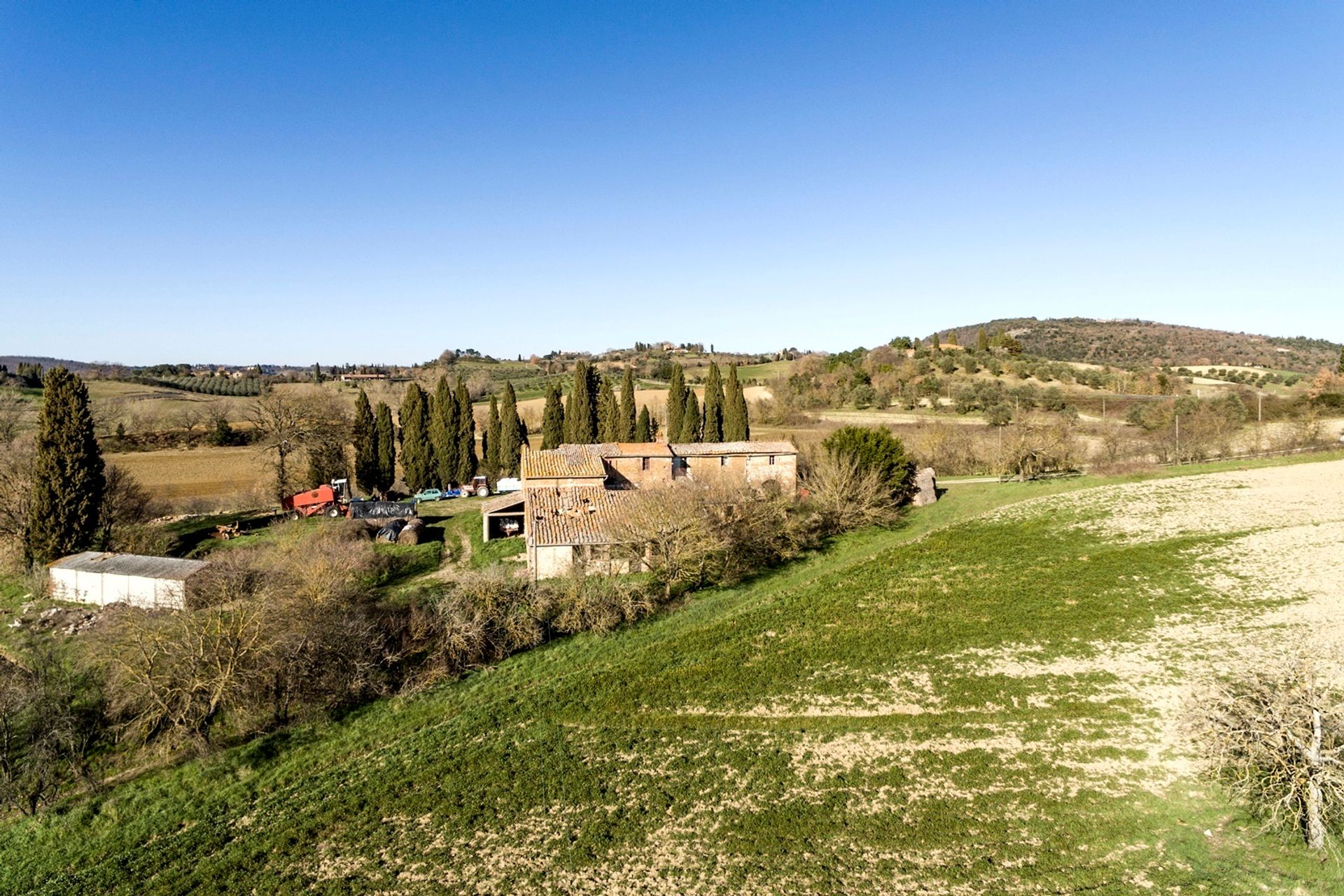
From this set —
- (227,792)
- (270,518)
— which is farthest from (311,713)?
(270,518)

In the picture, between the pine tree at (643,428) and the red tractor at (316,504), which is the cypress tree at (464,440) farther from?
the pine tree at (643,428)

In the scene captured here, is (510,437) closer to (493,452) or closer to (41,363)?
(493,452)

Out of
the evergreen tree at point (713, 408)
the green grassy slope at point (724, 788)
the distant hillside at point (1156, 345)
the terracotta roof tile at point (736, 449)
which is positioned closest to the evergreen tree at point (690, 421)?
Answer: the evergreen tree at point (713, 408)

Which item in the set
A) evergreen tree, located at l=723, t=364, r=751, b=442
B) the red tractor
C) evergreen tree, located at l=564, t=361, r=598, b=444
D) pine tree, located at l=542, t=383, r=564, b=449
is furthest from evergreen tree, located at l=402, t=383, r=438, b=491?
evergreen tree, located at l=723, t=364, r=751, b=442

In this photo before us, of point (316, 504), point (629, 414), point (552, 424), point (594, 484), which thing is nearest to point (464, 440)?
point (552, 424)

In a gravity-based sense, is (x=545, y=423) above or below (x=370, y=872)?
above

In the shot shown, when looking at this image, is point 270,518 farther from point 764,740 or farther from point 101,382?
point 101,382

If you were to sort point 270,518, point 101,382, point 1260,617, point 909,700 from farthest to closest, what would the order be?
point 101,382 < point 270,518 < point 1260,617 < point 909,700
